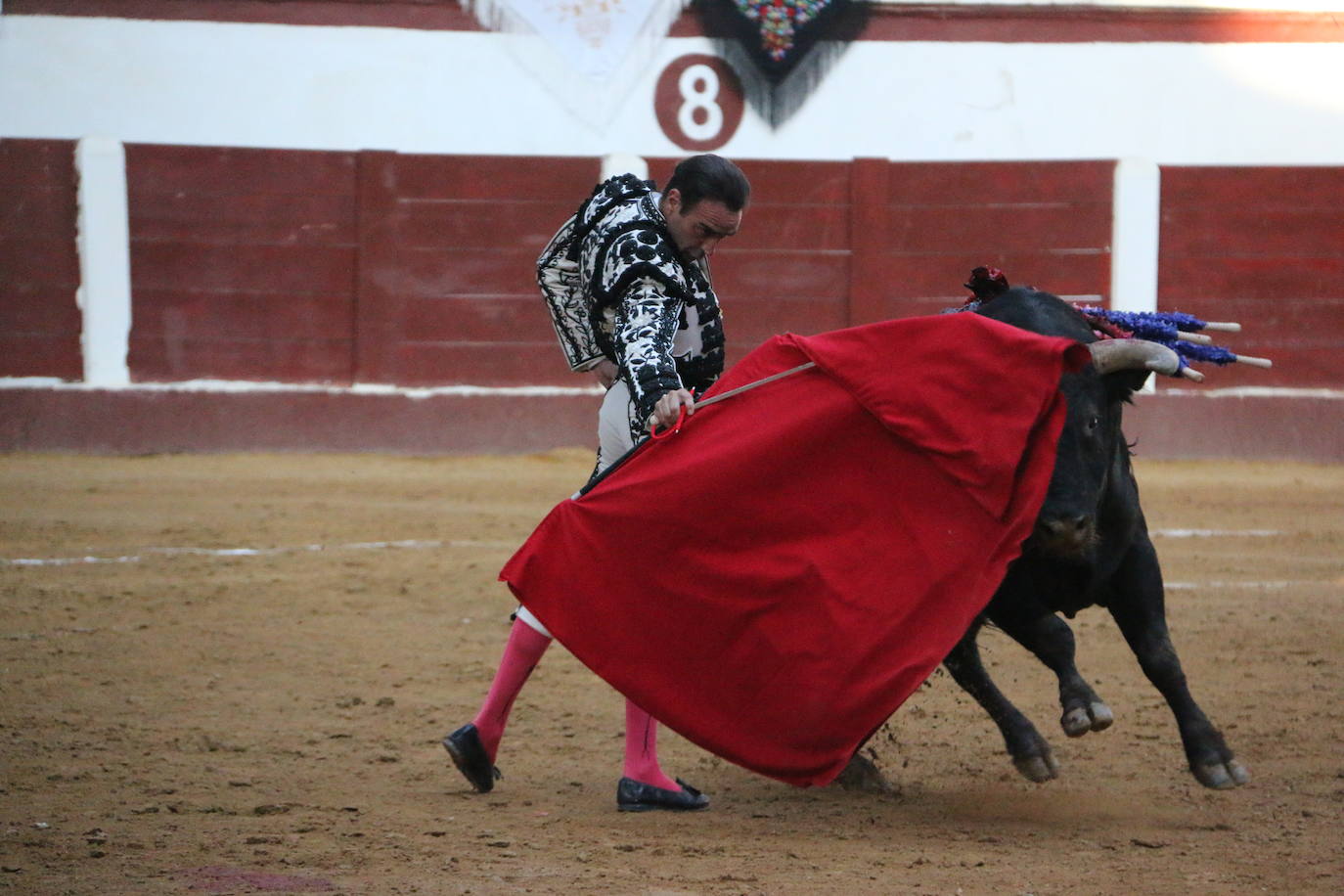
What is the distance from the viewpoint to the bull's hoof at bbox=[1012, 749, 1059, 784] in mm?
3156

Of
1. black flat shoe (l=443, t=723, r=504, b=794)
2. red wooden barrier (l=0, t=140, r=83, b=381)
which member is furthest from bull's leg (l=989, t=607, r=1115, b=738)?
red wooden barrier (l=0, t=140, r=83, b=381)

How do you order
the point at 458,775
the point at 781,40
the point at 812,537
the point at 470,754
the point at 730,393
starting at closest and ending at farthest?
the point at 812,537 < the point at 730,393 < the point at 470,754 < the point at 458,775 < the point at 781,40

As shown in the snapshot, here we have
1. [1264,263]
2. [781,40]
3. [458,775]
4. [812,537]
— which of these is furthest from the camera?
[1264,263]

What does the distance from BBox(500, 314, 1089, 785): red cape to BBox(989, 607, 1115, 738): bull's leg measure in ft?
1.28

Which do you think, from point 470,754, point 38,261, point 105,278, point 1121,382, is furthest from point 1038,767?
point 38,261

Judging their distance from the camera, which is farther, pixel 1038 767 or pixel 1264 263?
pixel 1264 263

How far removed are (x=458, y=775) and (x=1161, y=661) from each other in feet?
4.77

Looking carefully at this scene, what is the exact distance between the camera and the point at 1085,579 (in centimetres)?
315

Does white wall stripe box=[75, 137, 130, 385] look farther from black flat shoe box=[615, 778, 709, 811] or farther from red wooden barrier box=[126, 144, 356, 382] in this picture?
black flat shoe box=[615, 778, 709, 811]

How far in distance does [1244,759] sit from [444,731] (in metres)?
1.76

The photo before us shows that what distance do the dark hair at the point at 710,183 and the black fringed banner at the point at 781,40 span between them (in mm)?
6656

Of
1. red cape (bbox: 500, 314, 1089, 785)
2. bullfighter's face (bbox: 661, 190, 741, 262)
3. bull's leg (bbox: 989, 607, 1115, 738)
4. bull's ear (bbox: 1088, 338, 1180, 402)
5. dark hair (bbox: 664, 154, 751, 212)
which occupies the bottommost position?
bull's leg (bbox: 989, 607, 1115, 738)

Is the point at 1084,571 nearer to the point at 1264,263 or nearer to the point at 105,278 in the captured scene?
the point at 1264,263

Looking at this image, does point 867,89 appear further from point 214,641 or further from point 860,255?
point 214,641
